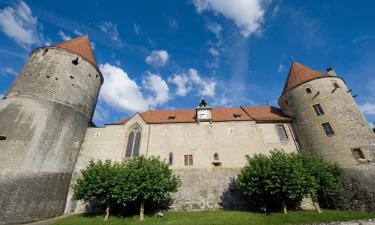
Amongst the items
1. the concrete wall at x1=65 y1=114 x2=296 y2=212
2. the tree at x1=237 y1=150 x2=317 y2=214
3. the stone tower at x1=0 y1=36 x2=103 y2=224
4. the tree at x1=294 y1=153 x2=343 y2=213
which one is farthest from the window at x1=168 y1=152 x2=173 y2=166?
the tree at x1=294 y1=153 x2=343 y2=213

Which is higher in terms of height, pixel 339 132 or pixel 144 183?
pixel 339 132

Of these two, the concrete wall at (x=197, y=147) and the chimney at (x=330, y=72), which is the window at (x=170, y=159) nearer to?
the concrete wall at (x=197, y=147)

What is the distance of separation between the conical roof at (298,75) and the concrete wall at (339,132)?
2.16 feet

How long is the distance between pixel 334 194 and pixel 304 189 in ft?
15.0

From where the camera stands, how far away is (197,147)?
22.0m

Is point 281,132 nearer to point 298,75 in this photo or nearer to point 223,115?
point 223,115

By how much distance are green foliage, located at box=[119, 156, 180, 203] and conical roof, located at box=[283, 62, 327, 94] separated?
1820 centimetres

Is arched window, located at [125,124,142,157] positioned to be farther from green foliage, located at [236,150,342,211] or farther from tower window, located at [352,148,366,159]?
tower window, located at [352,148,366,159]

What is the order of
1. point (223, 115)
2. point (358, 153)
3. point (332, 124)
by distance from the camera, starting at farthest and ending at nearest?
point (223, 115) → point (332, 124) → point (358, 153)

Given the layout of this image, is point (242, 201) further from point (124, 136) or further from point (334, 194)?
point (124, 136)

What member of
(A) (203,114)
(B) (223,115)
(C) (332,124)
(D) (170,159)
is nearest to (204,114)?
(A) (203,114)

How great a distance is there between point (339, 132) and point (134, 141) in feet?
68.7

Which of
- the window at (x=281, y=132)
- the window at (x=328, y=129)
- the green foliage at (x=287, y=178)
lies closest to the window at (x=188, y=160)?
the green foliage at (x=287, y=178)

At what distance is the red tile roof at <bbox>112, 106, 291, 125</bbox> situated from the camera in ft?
78.7
